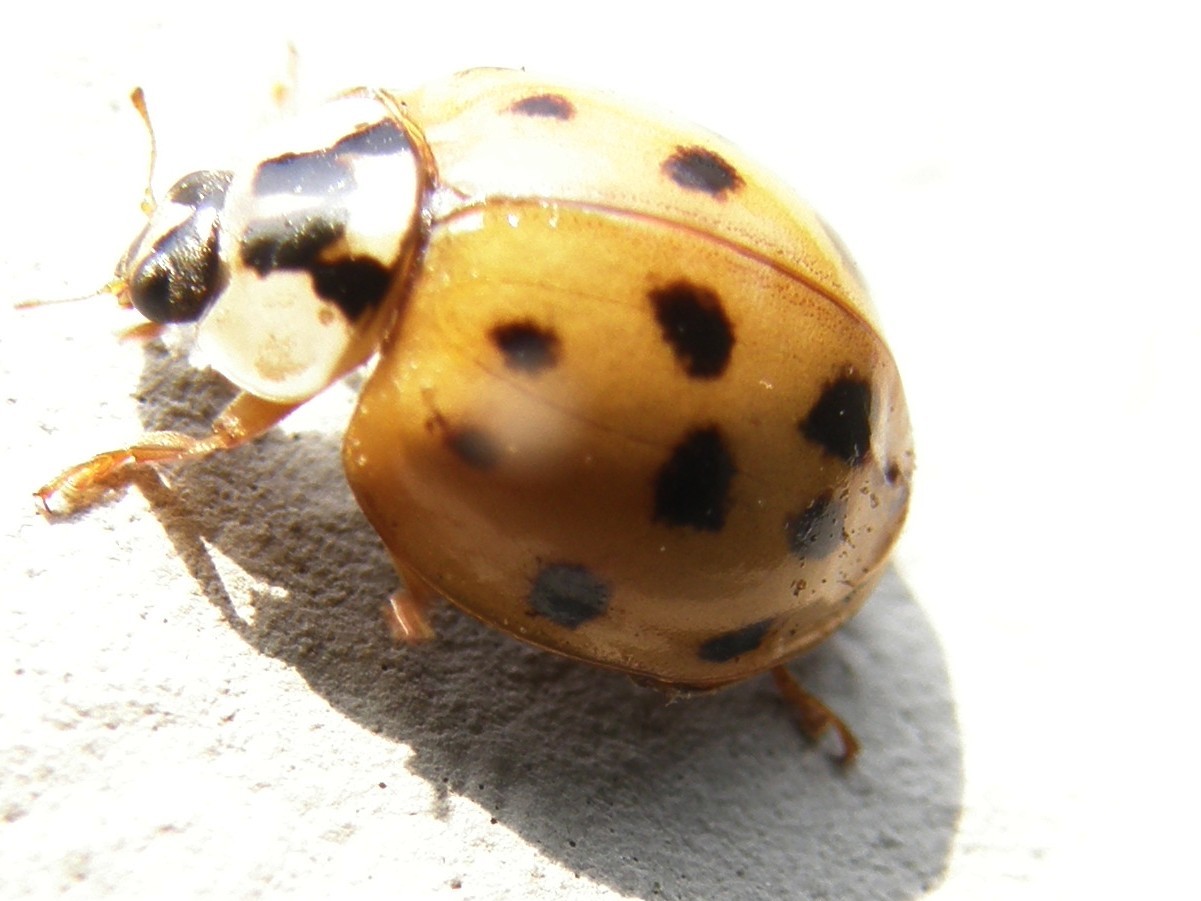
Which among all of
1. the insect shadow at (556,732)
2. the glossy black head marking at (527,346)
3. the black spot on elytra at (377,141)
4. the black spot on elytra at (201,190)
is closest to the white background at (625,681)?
the insect shadow at (556,732)

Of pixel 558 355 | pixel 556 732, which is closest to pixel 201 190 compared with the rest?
pixel 558 355

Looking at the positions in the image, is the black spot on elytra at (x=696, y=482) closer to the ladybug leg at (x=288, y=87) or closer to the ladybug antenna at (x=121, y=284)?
the ladybug antenna at (x=121, y=284)

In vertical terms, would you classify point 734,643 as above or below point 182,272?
below

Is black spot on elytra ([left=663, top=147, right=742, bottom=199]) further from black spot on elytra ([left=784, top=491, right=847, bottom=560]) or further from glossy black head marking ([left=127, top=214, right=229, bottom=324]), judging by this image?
glossy black head marking ([left=127, top=214, right=229, bottom=324])

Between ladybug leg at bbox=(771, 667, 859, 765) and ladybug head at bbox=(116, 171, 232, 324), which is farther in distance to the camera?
ladybug leg at bbox=(771, 667, 859, 765)

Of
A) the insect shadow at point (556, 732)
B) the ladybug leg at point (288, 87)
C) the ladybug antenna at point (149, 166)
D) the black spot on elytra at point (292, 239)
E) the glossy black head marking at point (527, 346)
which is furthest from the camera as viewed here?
the ladybug leg at point (288, 87)

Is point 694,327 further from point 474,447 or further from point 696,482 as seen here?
point 474,447

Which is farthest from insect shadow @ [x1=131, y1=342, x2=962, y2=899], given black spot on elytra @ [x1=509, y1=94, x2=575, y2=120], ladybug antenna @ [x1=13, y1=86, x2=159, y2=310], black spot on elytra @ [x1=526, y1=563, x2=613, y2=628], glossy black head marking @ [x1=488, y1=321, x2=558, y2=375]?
black spot on elytra @ [x1=509, y1=94, x2=575, y2=120]
